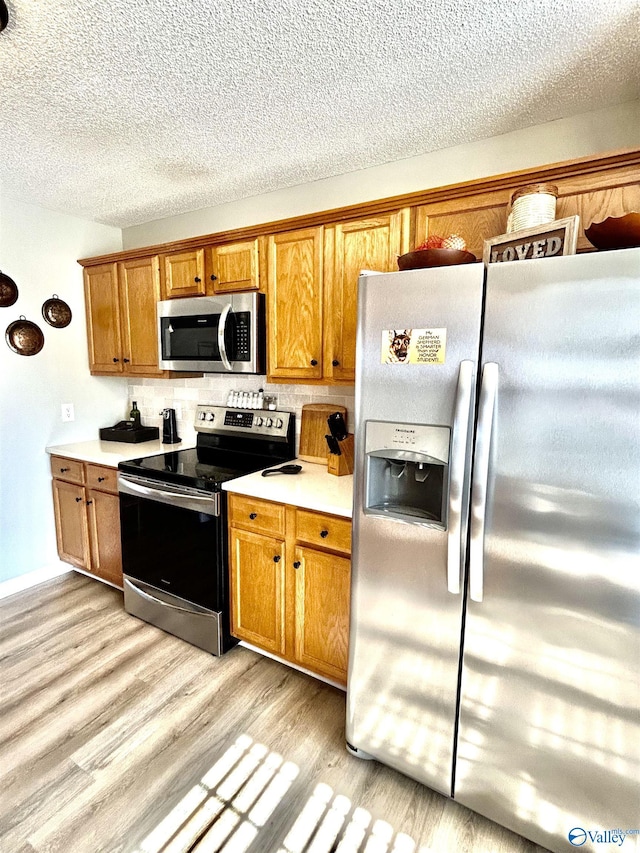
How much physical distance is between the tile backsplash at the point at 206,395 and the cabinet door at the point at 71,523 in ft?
2.50

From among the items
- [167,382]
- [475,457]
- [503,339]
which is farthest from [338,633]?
[167,382]

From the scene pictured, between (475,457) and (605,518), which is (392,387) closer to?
(475,457)

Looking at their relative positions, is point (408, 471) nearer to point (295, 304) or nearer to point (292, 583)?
point (292, 583)

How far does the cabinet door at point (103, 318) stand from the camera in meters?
3.03

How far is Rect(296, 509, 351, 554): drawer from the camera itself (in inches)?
72.2

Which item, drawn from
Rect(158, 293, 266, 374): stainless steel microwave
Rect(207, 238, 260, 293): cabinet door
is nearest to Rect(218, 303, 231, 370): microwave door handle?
Rect(158, 293, 266, 374): stainless steel microwave

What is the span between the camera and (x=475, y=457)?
1.28 metres

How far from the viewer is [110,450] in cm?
291

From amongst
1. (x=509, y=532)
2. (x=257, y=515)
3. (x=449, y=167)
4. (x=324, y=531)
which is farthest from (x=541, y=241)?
(x=257, y=515)

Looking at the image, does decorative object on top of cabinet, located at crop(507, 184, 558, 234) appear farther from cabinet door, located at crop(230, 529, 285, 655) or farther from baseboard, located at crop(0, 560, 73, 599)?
baseboard, located at crop(0, 560, 73, 599)

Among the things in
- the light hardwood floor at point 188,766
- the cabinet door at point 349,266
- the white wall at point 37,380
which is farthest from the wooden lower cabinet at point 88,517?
the cabinet door at point 349,266

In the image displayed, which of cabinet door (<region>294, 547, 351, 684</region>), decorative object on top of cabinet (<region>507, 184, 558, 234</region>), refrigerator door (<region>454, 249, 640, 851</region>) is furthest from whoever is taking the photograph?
cabinet door (<region>294, 547, 351, 684</region>)

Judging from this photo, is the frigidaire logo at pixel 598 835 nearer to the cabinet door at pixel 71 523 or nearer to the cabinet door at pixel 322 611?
the cabinet door at pixel 322 611

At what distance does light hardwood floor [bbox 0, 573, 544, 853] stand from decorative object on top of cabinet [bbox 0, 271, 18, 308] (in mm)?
2026
